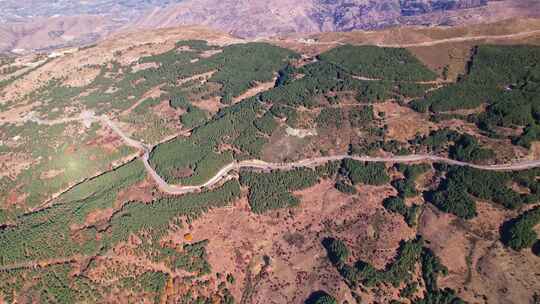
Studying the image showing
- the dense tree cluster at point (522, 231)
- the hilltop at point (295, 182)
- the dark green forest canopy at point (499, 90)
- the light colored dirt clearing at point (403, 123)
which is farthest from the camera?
the light colored dirt clearing at point (403, 123)

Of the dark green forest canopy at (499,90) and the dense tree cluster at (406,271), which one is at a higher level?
the dark green forest canopy at (499,90)

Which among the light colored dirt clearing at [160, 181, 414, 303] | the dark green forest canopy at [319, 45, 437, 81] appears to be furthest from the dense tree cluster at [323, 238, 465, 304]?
the dark green forest canopy at [319, 45, 437, 81]

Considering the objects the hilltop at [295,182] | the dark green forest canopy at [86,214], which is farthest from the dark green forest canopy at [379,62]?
the dark green forest canopy at [86,214]

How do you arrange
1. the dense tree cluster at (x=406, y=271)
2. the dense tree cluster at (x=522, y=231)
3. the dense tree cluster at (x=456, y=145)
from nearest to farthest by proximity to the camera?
the dense tree cluster at (x=406, y=271), the dense tree cluster at (x=522, y=231), the dense tree cluster at (x=456, y=145)

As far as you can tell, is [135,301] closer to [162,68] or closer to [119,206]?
[119,206]

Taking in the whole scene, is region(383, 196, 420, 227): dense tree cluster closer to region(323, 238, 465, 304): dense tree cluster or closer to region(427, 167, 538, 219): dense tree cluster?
region(427, 167, 538, 219): dense tree cluster

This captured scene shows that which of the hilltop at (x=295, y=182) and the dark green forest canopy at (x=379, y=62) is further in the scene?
the dark green forest canopy at (x=379, y=62)

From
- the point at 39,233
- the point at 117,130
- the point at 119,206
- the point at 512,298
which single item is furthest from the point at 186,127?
the point at 512,298

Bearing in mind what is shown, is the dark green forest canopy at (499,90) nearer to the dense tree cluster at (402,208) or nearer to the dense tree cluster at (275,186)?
the dense tree cluster at (402,208)

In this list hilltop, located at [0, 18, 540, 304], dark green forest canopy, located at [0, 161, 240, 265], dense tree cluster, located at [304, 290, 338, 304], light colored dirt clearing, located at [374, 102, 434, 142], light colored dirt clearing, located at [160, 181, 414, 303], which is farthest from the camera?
light colored dirt clearing, located at [374, 102, 434, 142]
